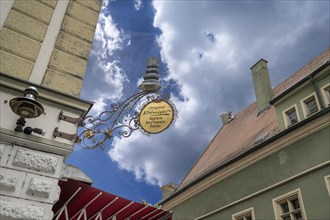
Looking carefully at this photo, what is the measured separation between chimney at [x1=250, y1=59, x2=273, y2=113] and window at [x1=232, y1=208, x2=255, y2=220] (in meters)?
7.00

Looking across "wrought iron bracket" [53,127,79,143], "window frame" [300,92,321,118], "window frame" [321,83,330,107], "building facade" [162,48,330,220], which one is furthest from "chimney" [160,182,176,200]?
"wrought iron bracket" [53,127,79,143]

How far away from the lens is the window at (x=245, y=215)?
14.1m

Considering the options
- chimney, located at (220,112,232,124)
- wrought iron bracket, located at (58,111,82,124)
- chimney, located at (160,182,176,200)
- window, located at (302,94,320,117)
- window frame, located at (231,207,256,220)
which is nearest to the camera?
wrought iron bracket, located at (58,111,82,124)

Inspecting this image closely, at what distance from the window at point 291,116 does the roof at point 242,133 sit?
788 millimetres

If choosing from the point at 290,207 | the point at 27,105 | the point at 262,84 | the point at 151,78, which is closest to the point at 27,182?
the point at 27,105

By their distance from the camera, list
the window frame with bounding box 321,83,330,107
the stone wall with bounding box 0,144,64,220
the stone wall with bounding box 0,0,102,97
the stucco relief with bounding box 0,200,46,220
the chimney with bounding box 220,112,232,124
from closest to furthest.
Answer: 1. the stucco relief with bounding box 0,200,46,220
2. the stone wall with bounding box 0,144,64,220
3. the stone wall with bounding box 0,0,102,97
4. the window frame with bounding box 321,83,330,107
5. the chimney with bounding box 220,112,232,124

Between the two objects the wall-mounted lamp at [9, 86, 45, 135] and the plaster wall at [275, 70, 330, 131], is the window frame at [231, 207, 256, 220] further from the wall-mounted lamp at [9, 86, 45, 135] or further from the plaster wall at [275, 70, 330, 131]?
the wall-mounted lamp at [9, 86, 45, 135]

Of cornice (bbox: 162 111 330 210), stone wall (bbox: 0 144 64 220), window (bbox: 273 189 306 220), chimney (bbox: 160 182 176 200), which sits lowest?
stone wall (bbox: 0 144 64 220)

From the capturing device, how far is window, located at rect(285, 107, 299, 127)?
14117 mm

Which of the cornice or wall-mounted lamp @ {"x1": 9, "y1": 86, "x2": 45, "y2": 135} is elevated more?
the cornice

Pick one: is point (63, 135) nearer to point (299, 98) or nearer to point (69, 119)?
point (69, 119)

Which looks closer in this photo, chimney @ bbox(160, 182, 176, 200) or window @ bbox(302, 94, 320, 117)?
window @ bbox(302, 94, 320, 117)

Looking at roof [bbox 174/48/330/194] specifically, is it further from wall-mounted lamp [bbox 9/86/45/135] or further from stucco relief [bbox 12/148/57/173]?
wall-mounted lamp [bbox 9/86/45/135]

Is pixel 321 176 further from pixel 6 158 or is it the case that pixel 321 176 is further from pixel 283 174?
pixel 6 158
